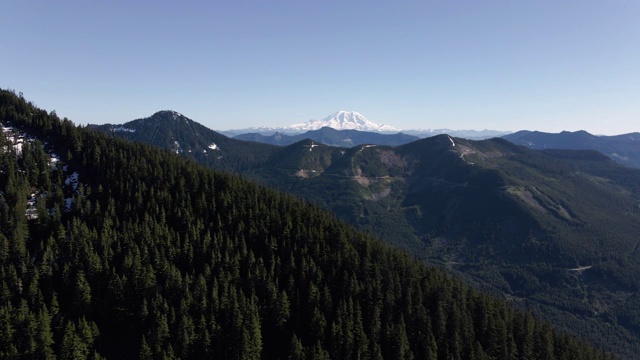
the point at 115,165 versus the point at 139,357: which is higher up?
the point at 115,165

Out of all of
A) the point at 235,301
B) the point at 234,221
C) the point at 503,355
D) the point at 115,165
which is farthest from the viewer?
the point at 115,165

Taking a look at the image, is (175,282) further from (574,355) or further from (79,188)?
(574,355)

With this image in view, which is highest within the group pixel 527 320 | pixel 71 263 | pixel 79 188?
pixel 79 188

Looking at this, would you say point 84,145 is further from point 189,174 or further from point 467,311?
point 467,311

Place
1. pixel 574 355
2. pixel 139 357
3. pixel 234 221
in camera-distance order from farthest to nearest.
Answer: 1. pixel 234 221
2. pixel 574 355
3. pixel 139 357

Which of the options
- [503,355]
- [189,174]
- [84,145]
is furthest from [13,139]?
[503,355]

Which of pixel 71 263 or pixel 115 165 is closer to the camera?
pixel 71 263

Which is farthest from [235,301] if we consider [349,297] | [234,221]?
[234,221]
